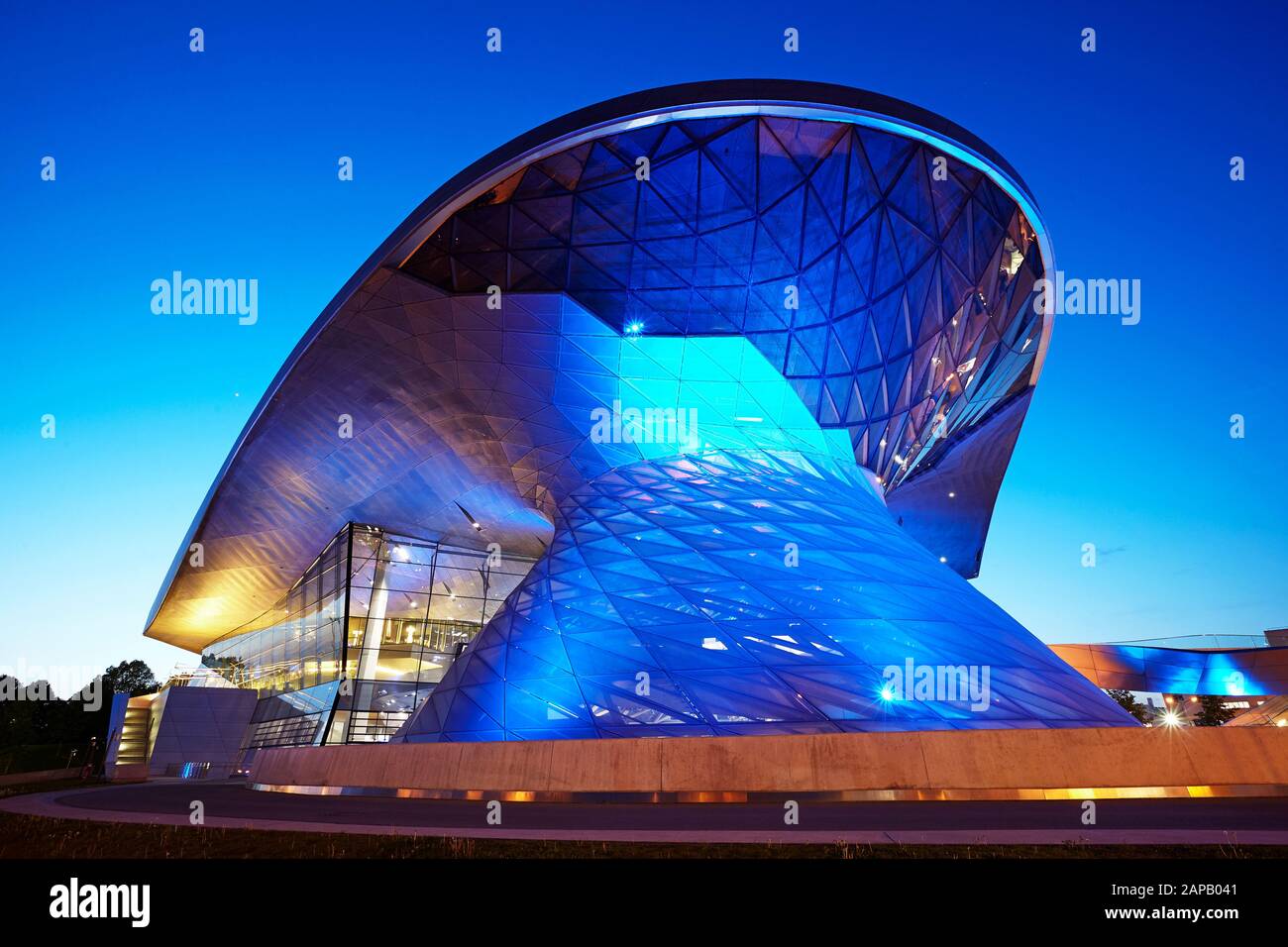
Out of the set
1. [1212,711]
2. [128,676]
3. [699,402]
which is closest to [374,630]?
[699,402]

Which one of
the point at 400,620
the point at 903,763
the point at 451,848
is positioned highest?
the point at 400,620

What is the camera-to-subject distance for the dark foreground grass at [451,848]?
4957 mm

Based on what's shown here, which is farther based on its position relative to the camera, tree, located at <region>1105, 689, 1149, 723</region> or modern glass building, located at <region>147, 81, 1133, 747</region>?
tree, located at <region>1105, 689, 1149, 723</region>

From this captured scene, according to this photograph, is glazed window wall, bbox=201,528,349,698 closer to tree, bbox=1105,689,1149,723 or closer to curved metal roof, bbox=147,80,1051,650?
curved metal roof, bbox=147,80,1051,650

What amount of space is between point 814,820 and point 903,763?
209 centimetres

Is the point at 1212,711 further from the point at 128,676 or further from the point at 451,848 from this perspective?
the point at 128,676

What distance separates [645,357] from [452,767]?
1228 centimetres

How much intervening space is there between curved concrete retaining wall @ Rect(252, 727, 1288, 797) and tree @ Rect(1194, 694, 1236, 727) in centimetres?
3703

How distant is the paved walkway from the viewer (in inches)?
229

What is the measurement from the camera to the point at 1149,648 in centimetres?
4206

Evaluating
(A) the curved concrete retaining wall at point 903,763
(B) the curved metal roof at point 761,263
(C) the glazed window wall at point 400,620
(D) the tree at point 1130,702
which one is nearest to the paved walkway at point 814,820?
(A) the curved concrete retaining wall at point 903,763

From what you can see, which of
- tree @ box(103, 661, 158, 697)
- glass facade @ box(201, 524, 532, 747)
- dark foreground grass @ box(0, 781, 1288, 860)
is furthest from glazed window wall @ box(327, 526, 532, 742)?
tree @ box(103, 661, 158, 697)

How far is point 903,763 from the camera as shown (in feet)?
29.7
